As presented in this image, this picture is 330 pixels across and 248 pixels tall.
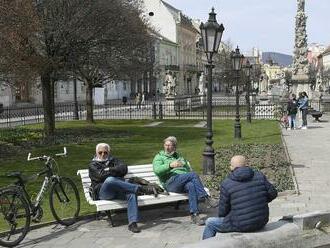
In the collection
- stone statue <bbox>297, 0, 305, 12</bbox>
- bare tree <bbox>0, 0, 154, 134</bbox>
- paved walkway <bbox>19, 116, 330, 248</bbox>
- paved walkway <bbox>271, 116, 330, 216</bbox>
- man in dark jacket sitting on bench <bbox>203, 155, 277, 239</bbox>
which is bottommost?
paved walkway <bbox>271, 116, 330, 216</bbox>

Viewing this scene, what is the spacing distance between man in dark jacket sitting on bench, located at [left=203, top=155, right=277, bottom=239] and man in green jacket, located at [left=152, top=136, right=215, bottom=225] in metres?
2.05

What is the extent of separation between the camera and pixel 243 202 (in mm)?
6262

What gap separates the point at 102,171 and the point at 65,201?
0.84 metres

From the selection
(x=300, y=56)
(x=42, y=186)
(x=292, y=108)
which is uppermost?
(x=300, y=56)

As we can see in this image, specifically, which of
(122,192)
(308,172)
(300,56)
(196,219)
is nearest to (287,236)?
(196,219)

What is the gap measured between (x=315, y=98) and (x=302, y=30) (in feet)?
17.8

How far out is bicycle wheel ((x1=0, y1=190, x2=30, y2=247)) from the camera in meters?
7.38

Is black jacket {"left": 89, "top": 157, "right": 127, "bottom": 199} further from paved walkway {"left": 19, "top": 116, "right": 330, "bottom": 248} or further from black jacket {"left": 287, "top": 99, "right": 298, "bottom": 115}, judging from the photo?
black jacket {"left": 287, "top": 99, "right": 298, "bottom": 115}

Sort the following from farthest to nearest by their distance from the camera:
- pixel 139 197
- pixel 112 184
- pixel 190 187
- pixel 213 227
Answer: pixel 190 187
pixel 139 197
pixel 112 184
pixel 213 227

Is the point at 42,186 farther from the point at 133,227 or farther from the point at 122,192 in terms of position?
Result: the point at 133,227

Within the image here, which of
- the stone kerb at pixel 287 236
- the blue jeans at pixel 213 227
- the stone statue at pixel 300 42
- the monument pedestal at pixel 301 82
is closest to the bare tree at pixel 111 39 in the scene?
the blue jeans at pixel 213 227

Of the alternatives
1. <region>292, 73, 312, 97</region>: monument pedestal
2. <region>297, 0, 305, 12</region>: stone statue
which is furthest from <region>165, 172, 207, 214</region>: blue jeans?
<region>297, 0, 305, 12</region>: stone statue

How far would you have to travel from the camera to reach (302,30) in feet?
146

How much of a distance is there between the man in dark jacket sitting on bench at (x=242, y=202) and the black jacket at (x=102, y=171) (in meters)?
2.32
